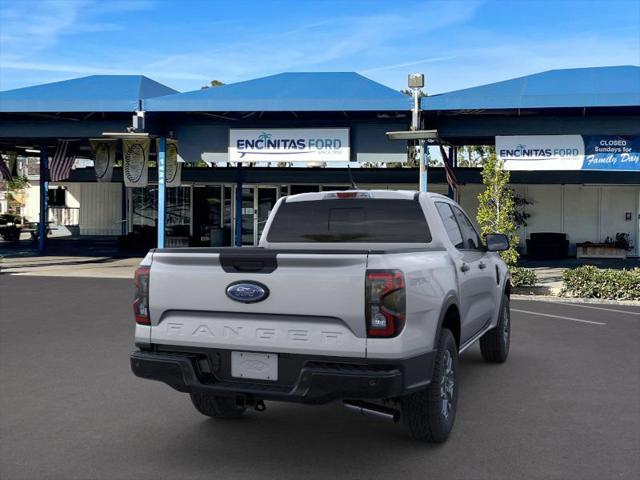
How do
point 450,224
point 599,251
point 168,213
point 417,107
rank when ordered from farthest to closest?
1. point 168,213
2. point 599,251
3. point 417,107
4. point 450,224

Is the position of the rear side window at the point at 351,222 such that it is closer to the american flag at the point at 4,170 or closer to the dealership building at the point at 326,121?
the dealership building at the point at 326,121

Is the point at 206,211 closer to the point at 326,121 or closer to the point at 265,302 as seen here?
the point at 326,121

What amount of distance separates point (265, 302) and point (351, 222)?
6.34 feet

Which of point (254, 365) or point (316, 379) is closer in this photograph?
point (316, 379)

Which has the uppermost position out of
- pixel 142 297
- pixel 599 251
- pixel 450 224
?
pixel 450 224

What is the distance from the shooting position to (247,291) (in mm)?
4305

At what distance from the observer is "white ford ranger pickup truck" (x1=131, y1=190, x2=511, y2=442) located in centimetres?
407

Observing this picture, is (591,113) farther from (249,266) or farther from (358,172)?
(249,266)

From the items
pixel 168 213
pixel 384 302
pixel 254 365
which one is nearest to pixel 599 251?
pixel 168 213

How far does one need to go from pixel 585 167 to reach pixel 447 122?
4.04 metres

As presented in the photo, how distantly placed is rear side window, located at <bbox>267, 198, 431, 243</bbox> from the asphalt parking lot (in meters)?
1.54

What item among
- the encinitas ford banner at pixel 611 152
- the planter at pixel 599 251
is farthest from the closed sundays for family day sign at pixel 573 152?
the planter at pixel 599 251

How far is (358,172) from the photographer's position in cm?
2758

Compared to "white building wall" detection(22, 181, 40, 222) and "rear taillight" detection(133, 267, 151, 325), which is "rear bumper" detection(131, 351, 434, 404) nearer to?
"rear taillight" detection(133, 267, 151, 325)
